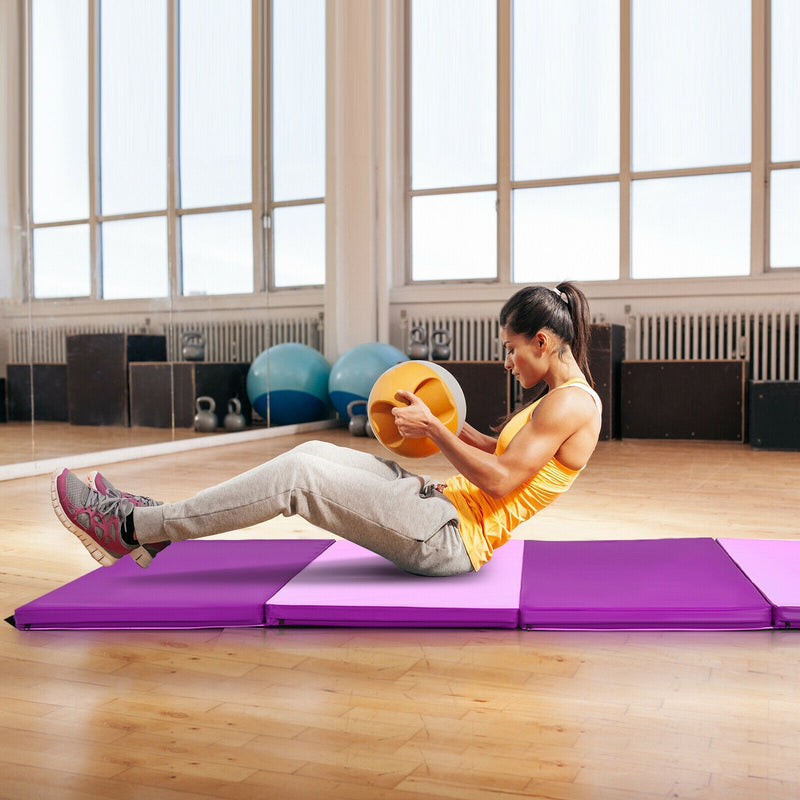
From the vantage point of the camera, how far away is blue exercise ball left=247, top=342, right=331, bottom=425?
6.60 meters

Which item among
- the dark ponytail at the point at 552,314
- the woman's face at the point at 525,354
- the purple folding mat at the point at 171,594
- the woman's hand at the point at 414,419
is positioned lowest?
the purple folding mat at the point at 171,594

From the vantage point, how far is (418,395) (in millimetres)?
2404

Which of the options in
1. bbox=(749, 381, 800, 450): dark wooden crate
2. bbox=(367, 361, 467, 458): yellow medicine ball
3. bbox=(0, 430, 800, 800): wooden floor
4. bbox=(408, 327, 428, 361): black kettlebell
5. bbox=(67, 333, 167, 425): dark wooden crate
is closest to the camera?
bbox=(0, 430, 800, 800): wooden floor

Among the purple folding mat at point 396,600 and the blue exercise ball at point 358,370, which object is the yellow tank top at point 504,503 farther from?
the blue exercise ball at point 358,370

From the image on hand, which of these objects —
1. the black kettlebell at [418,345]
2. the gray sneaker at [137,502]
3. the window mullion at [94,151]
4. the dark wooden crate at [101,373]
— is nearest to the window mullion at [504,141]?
the black kettlebell at [418,345]

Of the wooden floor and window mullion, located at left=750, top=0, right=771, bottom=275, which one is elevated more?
window mullion, located at left=750, top=0, right=771, bottom=275

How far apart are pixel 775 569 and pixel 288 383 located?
187 inches

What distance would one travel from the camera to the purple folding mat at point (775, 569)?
2010 mm

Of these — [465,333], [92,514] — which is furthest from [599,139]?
[92,514]

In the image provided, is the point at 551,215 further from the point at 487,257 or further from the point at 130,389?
the point at 130,389

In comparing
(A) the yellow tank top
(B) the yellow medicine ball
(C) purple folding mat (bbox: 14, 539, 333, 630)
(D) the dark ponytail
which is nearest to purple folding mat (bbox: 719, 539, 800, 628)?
(A) the yellow tank top

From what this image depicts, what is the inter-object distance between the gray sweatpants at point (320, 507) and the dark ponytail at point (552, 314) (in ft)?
1.42

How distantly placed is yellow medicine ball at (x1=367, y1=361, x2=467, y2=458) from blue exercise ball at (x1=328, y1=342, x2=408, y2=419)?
159 inches

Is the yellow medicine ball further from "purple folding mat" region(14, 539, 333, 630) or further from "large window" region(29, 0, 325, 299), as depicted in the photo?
"large window" region(29, 0, 325, 299)
